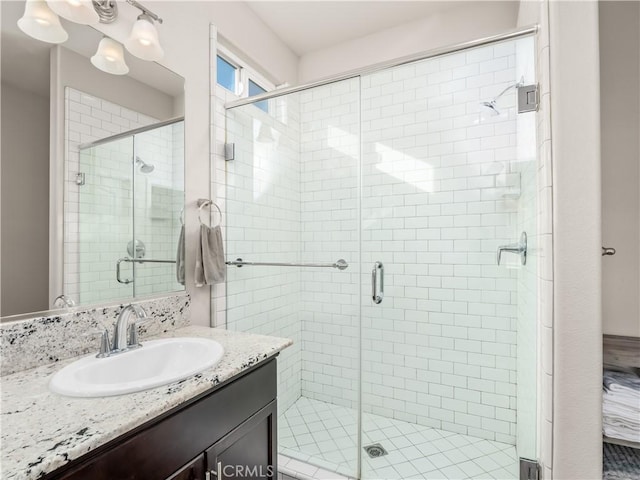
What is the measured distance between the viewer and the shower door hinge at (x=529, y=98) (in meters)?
1.27

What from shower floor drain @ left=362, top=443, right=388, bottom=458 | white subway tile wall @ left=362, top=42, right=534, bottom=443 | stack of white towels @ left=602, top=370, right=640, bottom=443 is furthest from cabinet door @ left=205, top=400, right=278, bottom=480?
stack of white towels @ left=602, top=370, right=640, bottom=443

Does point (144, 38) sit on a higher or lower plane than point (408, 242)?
higher

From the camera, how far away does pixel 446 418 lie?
2.12 metres

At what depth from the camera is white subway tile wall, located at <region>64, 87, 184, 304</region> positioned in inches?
47.0

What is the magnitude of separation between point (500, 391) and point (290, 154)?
2.12 m

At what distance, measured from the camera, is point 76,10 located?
116cm

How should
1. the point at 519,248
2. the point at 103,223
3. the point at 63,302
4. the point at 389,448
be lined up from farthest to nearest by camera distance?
the point at 389,448
the point at 519,248
the point at 103,223
the point at 63,302

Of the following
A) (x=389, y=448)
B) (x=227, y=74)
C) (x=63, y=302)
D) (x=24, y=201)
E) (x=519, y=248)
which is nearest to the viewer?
(x=24, y=201)

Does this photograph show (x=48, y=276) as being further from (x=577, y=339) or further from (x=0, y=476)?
(x=577, y=339)

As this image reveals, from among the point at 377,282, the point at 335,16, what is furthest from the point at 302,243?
the point at 335,16

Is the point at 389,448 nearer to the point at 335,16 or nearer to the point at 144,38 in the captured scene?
the point at 144,38

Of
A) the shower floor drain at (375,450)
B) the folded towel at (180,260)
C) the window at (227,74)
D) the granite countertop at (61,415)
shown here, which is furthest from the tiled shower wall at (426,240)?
the granite countertop at (61,415)

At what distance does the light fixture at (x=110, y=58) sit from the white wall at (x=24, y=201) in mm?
307

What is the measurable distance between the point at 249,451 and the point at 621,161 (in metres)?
1.86
